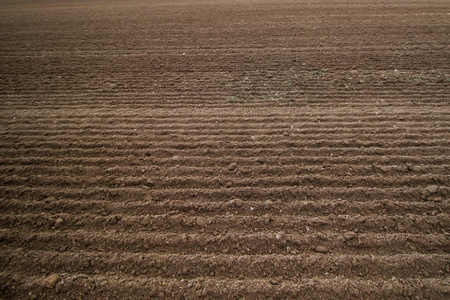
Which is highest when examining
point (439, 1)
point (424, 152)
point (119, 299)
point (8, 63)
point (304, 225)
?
point (439, 1)

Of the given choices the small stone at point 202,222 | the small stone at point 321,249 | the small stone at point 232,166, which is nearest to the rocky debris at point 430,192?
the small stone at point 321,249

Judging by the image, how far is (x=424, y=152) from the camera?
4.25m

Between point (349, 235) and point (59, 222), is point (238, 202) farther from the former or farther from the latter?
point (59, 222)

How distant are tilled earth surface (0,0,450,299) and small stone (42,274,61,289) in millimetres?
12

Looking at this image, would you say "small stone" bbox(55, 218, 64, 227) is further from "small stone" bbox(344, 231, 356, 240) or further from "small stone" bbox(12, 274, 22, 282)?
"small stone" bbox(344, 231, 356, 240)

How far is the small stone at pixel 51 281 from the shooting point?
8.70 feet

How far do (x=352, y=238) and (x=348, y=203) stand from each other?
57 cm

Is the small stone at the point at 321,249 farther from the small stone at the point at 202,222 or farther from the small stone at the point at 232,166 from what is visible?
Result: the small stone at the point at 232,166

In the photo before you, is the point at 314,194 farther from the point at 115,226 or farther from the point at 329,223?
the point at 115,226

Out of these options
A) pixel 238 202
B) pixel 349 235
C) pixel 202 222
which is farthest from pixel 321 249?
pixel 202 222

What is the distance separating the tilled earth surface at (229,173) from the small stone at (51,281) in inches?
0.5

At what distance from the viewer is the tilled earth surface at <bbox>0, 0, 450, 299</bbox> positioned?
108 inches

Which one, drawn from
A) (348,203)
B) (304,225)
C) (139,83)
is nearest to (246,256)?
(304,225)

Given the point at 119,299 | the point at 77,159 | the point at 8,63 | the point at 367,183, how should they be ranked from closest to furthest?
the point at 119,299, the point at 367,183, the point at 77,159, the point at 8,63
